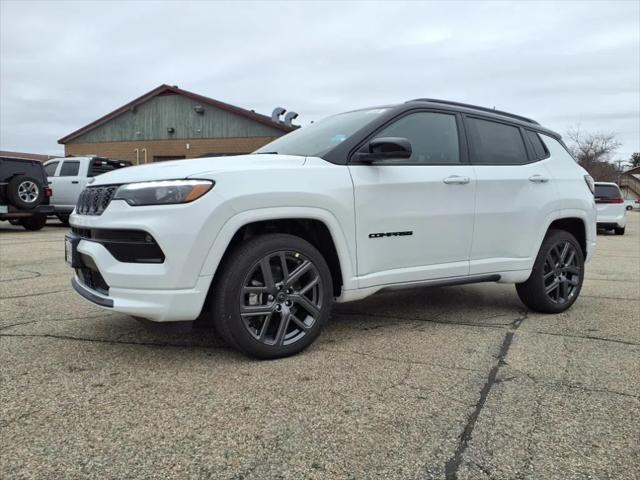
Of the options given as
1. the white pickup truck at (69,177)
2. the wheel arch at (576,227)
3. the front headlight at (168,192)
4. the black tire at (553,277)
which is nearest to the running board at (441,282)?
the black tire at (553,277)

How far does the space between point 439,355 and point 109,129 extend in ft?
95.6

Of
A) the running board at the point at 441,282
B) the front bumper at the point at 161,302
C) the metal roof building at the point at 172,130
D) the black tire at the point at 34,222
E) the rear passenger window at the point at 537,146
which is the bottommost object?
the black tire at the point at 34,222

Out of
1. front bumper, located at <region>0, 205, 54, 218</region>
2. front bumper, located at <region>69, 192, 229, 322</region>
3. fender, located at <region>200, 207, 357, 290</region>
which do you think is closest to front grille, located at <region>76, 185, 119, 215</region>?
front bumper, located at <region>69, 192, 229, 322</region>

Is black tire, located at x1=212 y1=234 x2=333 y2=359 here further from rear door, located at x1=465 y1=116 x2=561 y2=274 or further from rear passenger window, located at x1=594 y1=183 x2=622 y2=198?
rear passenger window, located at x1=594 y1=183 x2=622 y2=198

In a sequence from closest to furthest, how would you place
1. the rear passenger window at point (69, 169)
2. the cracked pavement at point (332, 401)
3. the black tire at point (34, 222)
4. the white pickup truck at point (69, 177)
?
the cracked pavement at point (332, 401) → the black tire at point (34, 222) → the white pickup truck at point (69, 177) → the rear passenger window at point (69, 169)

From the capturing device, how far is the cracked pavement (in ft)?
6.94

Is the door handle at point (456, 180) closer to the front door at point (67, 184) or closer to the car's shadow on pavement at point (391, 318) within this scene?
the car's shadow on pavement at point (391, 318)

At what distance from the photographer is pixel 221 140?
2669cm

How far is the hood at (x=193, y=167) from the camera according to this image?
9.84 ft

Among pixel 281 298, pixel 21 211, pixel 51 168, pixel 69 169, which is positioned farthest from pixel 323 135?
pixel 51 168

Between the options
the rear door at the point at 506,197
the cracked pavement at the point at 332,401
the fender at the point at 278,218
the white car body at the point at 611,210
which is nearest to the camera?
the cracked pavement at the point at 332,401

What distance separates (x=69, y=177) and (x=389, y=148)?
523 inches

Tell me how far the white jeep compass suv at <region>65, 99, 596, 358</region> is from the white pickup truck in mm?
11635

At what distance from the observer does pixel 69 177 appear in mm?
14414
